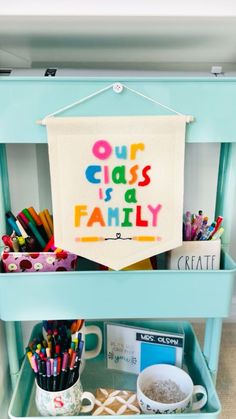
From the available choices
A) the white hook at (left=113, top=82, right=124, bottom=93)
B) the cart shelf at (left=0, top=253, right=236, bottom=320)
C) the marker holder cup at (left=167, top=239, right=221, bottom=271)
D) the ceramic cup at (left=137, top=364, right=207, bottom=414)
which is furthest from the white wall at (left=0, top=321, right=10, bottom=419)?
the white hook at (left=113, top=82, right=124, bottom=93)

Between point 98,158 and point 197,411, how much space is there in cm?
54

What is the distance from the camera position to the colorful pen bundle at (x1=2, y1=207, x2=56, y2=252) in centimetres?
68

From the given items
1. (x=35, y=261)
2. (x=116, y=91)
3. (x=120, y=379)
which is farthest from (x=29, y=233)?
(x=120, y=379)

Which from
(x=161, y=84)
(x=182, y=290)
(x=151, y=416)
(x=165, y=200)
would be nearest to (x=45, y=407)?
(x=151, y=416)

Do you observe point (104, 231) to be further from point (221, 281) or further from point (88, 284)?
point (221, 281)

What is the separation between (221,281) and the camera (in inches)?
25.5

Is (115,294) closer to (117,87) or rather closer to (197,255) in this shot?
(197,255)

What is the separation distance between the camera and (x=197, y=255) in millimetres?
673

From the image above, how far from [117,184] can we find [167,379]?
45 centimetres

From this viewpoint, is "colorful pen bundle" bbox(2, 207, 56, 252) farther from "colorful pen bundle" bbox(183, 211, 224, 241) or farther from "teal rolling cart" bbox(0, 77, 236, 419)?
"colorful pen bundle" bbox(183, 211, 224, 241)

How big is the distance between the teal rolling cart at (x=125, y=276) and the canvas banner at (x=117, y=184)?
0.02 m

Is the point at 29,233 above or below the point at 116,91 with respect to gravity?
below
